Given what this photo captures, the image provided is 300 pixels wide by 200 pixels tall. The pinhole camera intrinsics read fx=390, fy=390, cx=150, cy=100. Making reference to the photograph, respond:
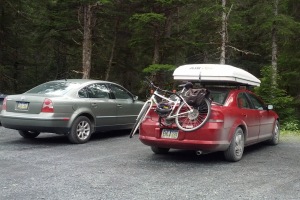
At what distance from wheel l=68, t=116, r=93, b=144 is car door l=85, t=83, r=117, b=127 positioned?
339mm

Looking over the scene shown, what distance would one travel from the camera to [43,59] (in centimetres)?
3612

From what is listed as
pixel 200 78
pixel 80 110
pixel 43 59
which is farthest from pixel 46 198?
pixel 43 59

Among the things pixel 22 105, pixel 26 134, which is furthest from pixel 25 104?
pixel 26 134

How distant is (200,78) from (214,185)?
9.36ft

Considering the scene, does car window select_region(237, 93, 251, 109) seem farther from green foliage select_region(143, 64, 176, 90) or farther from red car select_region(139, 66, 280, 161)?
green foliage select_region(143, 64, 176, 90)

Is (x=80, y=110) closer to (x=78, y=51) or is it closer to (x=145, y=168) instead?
(x=145, y=168)

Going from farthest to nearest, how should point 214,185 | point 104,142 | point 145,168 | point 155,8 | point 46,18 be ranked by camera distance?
point 46,18
point 155,8
point 104,142
point 145,168
point 214,185

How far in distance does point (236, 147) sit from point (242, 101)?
117cm

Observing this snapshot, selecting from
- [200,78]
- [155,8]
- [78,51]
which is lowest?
[200,78]

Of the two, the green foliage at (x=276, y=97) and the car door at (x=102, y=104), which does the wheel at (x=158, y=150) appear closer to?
the car door at (x=102, y=104)

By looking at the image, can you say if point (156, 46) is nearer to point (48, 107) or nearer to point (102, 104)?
point (102, 104)

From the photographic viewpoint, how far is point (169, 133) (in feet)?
24.3

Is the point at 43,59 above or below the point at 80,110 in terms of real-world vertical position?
above

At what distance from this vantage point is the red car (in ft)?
23.4
